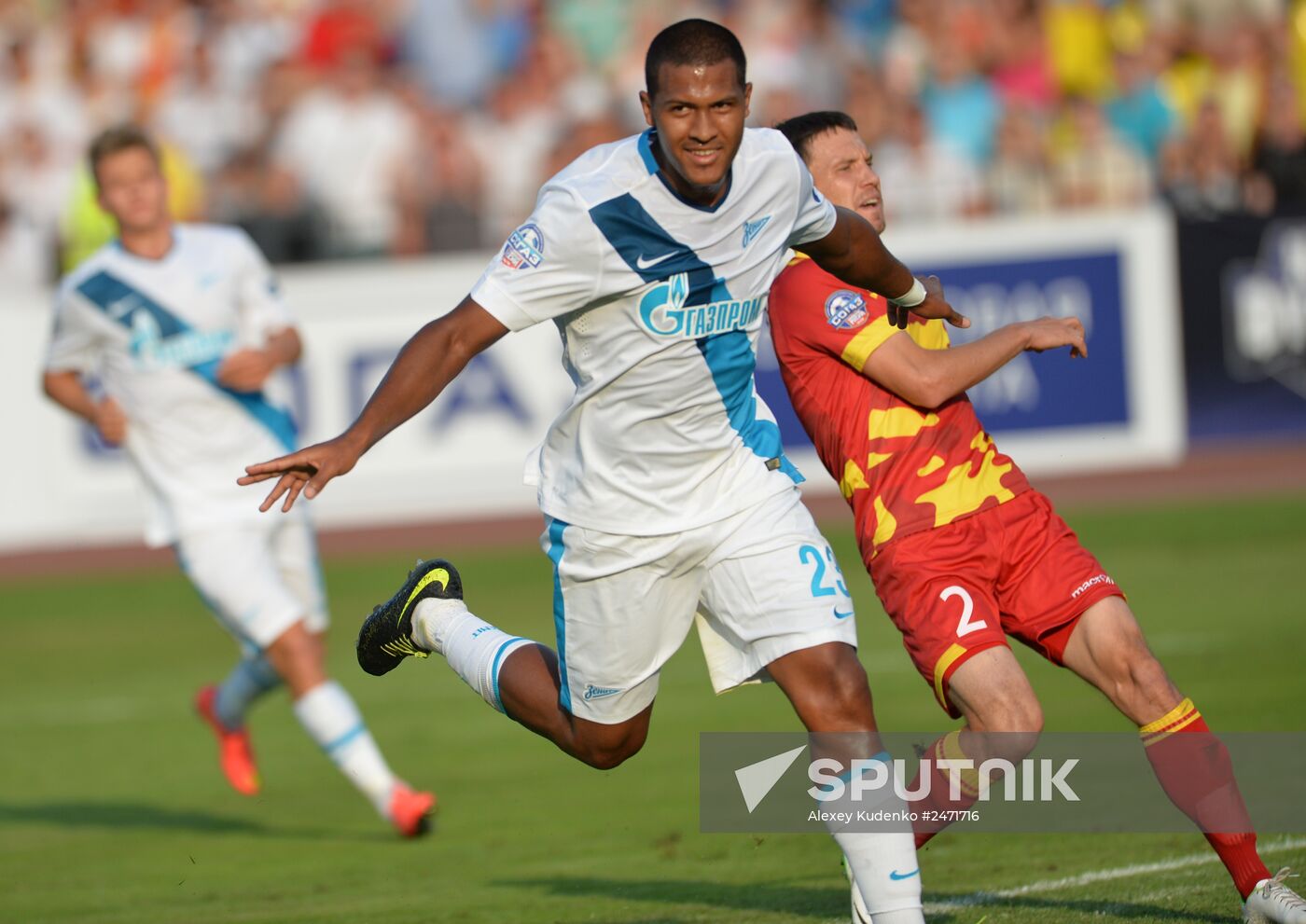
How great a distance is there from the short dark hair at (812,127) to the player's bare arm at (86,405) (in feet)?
12.4

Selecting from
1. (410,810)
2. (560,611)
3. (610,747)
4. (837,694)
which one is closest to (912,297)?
(837,694)

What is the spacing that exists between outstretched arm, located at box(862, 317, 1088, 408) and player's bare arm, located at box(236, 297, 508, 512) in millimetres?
1359

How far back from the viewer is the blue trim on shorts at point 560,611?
5633mm

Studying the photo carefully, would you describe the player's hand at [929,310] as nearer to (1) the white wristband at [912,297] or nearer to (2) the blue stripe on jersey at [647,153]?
(1) the white wristband at [912,297]

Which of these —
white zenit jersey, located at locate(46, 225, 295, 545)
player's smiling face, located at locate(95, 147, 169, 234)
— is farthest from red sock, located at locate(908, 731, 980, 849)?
player's smiling face, located at locate(95, 147, 169, 234)

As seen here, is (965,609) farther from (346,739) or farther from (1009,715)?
(346,739)

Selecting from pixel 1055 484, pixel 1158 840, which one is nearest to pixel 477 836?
pixel 1158 840

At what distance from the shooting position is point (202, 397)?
28.4 ft

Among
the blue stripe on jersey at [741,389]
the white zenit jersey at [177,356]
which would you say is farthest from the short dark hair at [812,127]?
the white zenit jersey at [177,356]

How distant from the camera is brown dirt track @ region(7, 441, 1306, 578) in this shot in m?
16.1

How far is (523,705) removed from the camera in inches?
236

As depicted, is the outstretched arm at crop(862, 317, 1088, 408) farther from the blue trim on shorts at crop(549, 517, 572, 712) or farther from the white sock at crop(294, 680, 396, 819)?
the white sock at crop(294, 680, 396, 819)

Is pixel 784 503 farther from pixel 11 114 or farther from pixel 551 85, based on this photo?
pixel 11 114

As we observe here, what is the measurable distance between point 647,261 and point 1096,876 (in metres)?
2.73
